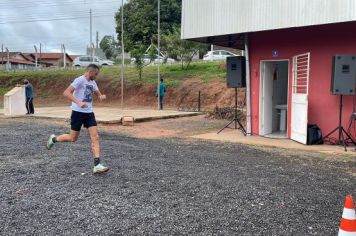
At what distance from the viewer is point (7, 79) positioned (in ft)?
129

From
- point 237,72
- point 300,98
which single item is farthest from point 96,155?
point 237,72

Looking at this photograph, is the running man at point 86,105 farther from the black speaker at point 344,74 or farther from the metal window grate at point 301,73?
the metal window grate at point 301,73

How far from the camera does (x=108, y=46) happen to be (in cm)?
6356

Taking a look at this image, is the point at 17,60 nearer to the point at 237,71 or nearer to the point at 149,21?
the point at 149,21

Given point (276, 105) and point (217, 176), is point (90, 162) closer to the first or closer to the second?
point (217, 176)

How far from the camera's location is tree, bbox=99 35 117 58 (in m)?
63.5

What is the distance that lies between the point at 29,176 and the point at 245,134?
24.3ft

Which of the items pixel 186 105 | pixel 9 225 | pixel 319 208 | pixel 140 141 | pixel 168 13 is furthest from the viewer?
pixel 168 13

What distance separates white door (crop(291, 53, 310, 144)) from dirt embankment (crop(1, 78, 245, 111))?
36.1 ft

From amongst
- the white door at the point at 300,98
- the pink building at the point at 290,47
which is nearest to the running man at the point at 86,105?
the pink building at the point at 290,47

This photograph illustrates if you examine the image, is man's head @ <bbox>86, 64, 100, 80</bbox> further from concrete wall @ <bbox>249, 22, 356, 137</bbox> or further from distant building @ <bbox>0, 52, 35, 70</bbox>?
distant building @ <bbox>0, 52, 35, 70</bbox>

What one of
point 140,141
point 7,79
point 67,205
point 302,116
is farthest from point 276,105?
point 7,79

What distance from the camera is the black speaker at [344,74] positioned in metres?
10.1

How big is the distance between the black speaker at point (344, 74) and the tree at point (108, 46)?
55.2 m
